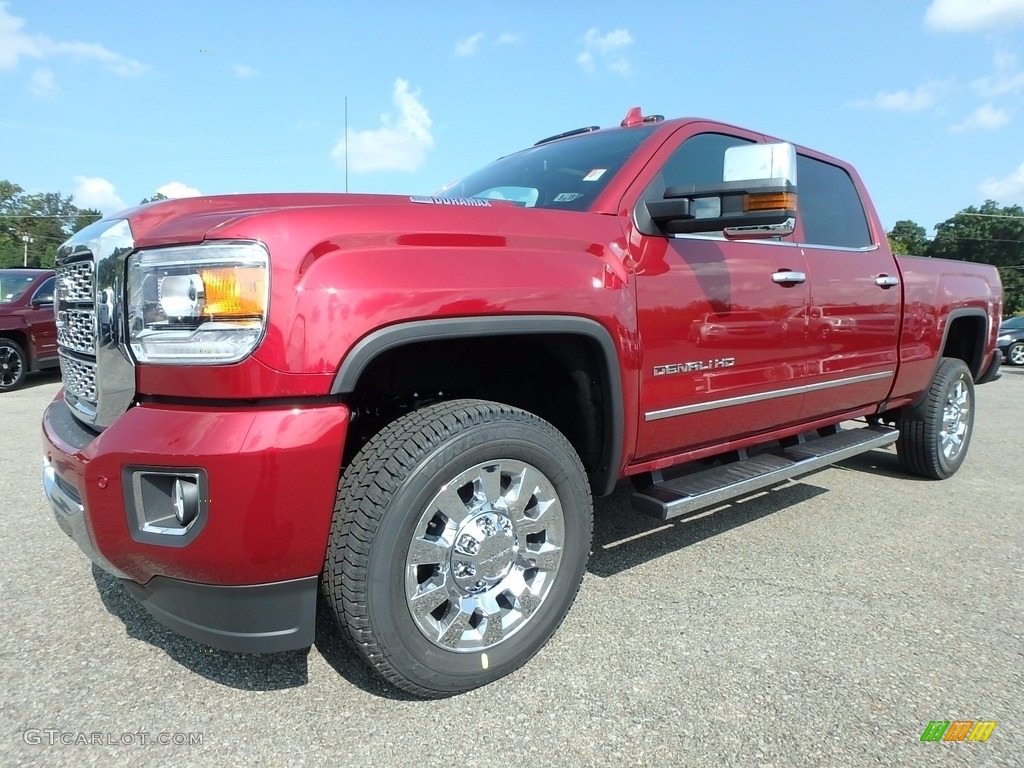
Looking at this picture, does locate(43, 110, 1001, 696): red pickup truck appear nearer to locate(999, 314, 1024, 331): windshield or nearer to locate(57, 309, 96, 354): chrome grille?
locate(57, 309, 96, 354): chrome grille

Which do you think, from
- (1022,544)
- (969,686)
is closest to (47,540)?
(969,686)

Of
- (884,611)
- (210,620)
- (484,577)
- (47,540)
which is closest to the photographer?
(210,620)

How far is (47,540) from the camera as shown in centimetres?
321

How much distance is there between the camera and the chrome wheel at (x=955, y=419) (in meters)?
4.62

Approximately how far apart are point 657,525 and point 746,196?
6.22 feet

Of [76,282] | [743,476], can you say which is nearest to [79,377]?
[76,282]

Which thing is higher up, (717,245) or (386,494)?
(717,245)

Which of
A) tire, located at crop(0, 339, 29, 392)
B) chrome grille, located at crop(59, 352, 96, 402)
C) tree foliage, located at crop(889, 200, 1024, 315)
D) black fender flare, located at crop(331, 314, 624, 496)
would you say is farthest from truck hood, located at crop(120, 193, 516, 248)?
tree foliage, located at crop(889, 200, 1024, 315)

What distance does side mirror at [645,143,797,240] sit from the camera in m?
2.18

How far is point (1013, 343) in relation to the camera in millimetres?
16469

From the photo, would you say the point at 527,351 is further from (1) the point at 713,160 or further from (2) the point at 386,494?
(1) the point at 713,160

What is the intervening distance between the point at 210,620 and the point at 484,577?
76cm

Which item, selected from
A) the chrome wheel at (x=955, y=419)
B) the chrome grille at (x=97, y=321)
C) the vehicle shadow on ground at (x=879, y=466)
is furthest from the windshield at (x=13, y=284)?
the chrome wheel at (x=955, y=419)

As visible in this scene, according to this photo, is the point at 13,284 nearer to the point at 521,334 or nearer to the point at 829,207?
the point at 521,334
